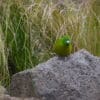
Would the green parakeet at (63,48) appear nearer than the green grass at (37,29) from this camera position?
Yes

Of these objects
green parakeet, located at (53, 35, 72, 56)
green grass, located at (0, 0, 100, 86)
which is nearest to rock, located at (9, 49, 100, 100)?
green parakeet, located at (53, 35, 72, 56)

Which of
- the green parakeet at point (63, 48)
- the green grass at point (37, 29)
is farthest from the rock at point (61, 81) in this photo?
the green grass at point (37, 29)

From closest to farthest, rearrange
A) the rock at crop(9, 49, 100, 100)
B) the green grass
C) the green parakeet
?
→ the rock at crop(9, 49, 100, 100) → the green parakeet → the green grass

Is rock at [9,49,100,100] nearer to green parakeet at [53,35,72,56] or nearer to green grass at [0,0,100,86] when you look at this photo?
green parakeet at [53,35,72,56]

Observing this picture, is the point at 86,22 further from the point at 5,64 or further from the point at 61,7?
the point at 5,64

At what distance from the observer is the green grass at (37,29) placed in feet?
13.1

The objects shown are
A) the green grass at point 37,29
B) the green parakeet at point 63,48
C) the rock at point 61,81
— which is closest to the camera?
the rock at point 61,81

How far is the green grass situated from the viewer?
13.1ft

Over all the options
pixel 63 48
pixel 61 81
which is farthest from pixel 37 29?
pixel 61 81

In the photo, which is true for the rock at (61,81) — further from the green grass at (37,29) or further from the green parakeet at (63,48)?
the green grass at (37,29)

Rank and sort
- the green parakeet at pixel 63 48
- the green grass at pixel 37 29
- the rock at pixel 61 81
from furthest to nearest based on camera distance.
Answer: the green grass at pixel 37 29
the green parakeet at pixel 63 48
the rock at pixel 61 81

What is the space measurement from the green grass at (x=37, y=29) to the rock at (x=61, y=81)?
65 cm

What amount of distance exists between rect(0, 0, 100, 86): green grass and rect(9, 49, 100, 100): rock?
2.13 ft

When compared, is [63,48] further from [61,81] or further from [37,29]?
[37,29]
